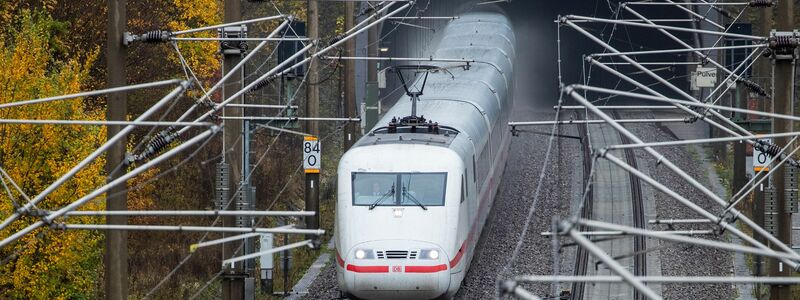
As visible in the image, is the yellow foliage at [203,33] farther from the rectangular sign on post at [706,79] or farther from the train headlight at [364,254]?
the train headlight at [364,254]

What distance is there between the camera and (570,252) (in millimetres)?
28688

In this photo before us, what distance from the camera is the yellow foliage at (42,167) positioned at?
70.9 ft

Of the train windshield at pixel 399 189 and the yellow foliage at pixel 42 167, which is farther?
the yellow foliage at pixel 42 167

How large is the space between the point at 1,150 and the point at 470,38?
18554 millimetres

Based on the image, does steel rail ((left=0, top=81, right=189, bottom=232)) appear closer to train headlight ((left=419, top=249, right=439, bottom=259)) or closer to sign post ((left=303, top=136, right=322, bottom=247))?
train headlight ((left=419, top=249, right=439, bottom=259))

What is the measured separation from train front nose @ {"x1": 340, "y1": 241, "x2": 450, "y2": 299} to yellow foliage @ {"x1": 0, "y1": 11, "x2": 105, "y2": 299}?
484 cm

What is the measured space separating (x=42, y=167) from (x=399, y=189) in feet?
18.7

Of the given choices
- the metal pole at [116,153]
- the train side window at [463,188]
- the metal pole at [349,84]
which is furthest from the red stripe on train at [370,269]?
the metal pole at [349,84]

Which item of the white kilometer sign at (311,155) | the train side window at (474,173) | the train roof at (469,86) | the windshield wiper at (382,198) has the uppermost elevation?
the train roof at (469,86)

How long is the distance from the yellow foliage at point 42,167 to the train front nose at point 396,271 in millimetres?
4844

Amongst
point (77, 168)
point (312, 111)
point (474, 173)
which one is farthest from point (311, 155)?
point (77, 168)

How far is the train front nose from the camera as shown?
1912 centimetres

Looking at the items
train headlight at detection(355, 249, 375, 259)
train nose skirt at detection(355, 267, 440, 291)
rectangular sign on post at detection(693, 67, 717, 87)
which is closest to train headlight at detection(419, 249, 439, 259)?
train nose skirt at detection(355, 267, 440, 291)

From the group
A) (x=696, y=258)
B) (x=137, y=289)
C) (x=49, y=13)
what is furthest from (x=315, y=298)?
(x=49, y=13)
